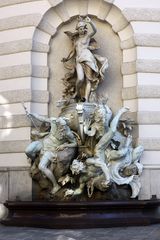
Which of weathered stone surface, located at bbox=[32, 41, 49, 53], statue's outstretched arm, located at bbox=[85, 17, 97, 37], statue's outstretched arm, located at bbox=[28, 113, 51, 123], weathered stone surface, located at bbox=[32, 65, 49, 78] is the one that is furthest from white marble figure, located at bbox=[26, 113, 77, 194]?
statue's outstretched arm, located at bbox=[85, 17, 97, 37]

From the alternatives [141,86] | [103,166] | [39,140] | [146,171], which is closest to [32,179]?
[39,140]

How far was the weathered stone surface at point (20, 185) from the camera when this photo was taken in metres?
11.9

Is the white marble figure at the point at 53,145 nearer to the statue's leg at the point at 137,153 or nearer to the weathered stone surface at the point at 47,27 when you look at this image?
the statue's leg at the point at 137,153

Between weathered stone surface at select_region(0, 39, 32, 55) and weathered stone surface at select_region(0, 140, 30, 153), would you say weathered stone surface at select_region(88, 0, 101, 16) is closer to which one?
weathered stone surface at select_region(0, 39, 32, 55)

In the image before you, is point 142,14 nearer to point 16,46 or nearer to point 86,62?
point 86,62

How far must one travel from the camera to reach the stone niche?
42.0ft

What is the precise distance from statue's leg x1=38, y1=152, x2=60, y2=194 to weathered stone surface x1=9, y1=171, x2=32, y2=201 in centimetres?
110

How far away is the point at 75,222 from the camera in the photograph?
9609mm

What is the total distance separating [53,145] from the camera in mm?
11227

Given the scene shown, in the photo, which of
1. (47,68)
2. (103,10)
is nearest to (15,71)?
(47,68)

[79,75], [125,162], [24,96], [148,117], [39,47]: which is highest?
[39,47]

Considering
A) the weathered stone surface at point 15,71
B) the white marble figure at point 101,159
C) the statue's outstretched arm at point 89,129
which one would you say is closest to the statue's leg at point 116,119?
the white marble figure at point 101,159

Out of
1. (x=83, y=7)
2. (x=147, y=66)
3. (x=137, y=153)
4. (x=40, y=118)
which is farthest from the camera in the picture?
(x=83, y=7)

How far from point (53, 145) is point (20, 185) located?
1668mm
